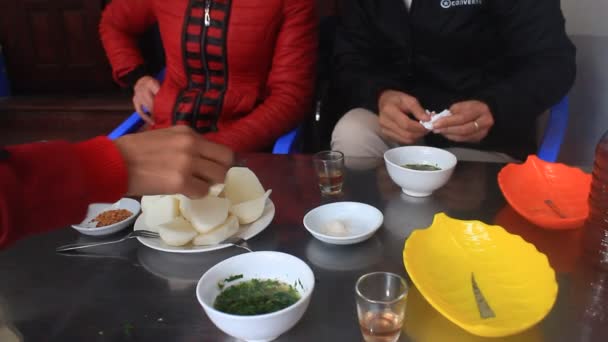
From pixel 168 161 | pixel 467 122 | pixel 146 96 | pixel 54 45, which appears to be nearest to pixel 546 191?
pixel 467 122

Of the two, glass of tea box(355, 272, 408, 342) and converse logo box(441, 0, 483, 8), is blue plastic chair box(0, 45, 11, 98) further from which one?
glass of tea box(355, 272, 408, 342)

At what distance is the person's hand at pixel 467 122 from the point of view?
1.31 meters

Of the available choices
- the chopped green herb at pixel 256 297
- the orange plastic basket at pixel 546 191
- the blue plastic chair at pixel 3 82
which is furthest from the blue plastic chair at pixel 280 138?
the blue plastic chair at pixel 3 82

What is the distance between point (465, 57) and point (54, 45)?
3.01 metres

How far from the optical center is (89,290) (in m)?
0.85

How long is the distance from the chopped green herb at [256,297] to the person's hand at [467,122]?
2.37 feet

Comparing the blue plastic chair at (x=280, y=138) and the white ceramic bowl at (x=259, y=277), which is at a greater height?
the white ceramic bowl at (x=259, y=277)

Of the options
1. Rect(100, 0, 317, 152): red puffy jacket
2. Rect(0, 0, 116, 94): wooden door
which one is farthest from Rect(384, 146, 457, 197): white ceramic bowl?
Rect(0, 0, 116, 94): wooden door

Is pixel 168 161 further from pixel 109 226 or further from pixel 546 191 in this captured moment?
pixel 546 191

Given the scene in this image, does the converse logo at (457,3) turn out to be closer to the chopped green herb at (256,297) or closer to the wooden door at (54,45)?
the chopped green herb at (256,297)

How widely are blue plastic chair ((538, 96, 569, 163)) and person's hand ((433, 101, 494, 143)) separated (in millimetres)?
179

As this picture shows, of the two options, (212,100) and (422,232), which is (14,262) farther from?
(212,100)

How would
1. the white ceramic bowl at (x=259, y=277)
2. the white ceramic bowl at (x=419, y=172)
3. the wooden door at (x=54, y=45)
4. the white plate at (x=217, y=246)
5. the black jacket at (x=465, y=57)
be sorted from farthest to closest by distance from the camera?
the wooden door at (x=54, y=45), the black jacket at (x=465, y=57), the white ceramic bowl at (x=419, y=172), the white plate at (x=217, y=246), the white ceramic bowl at (x=259, y=277)

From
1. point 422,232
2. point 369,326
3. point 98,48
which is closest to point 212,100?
point 422,232
